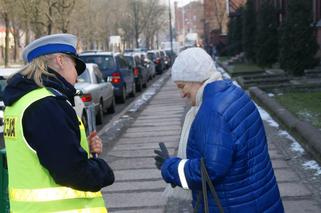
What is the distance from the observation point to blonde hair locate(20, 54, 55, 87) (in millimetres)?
2654

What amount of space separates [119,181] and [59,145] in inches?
220

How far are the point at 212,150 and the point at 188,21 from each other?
15233cm

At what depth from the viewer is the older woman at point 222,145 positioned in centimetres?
288

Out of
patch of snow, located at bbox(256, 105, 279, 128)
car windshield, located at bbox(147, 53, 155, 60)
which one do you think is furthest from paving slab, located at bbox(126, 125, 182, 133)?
car windshield, located at bbox(147, 53, 155, 60)

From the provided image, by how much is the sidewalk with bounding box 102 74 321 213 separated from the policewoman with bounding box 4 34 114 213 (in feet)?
12.0

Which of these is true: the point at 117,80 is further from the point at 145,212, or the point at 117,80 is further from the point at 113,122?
the point at 145,212

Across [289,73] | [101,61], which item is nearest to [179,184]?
[101,61]

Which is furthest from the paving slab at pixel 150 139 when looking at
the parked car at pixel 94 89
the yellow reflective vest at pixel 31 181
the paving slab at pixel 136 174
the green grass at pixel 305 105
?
the yellow reflective vest at pixel 31 181

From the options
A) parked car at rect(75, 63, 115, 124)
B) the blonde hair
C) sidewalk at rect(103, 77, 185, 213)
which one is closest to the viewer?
the blonde hair

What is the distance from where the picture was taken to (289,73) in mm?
22453

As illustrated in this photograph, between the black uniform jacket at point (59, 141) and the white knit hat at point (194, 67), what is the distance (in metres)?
0.70

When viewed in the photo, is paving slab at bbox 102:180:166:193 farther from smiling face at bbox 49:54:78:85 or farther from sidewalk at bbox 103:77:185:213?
smiling face at bbox 49:54:78:85

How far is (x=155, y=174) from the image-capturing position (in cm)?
830

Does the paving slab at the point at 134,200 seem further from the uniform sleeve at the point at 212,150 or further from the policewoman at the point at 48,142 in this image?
the policewoman at the point at 48,142
